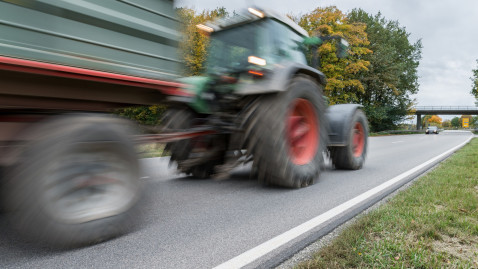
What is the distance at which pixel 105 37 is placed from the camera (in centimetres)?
247

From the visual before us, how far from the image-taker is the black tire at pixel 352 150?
5.98 metres

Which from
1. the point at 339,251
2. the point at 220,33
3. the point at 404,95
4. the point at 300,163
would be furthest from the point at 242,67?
the point at 404,95

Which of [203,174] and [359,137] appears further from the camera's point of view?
[359,137]

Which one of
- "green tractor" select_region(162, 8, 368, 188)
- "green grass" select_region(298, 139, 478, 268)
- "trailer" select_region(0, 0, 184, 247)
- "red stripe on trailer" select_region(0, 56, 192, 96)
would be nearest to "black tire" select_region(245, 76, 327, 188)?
"green tractor" select_region(162, 8, 368, 188)

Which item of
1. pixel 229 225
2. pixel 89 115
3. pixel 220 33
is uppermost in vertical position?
pixel 220 33

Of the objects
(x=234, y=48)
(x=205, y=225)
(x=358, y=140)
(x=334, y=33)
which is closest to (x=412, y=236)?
(x=205, y=225)

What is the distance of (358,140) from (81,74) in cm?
560

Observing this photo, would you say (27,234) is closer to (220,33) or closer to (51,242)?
(51,242)

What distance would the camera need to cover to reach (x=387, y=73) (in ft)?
115

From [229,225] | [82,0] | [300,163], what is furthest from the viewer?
[300,163]

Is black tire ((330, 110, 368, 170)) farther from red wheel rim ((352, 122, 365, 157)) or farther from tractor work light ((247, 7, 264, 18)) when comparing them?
tractor work light ((247, 7, 264, 18))

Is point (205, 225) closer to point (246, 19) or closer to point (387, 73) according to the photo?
point (246, 19)

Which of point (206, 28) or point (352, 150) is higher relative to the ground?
point (206, 28)

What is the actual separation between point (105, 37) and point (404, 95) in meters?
45.1
